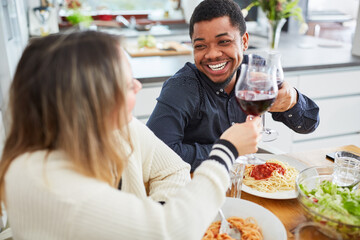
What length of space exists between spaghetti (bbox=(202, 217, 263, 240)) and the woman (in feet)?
0.51

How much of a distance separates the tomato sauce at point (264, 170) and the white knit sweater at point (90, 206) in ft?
1.37

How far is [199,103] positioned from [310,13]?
3191 mm

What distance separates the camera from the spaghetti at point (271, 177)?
110 cm

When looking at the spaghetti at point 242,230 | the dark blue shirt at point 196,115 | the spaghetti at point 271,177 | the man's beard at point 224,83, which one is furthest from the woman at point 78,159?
the man's beard at point 224,83

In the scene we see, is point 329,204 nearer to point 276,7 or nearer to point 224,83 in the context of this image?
point 224,83

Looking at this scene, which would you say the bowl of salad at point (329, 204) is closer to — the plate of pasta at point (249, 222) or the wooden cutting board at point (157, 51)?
the plate of pasta at point (249, 222)

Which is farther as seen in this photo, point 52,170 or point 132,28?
point 132,28

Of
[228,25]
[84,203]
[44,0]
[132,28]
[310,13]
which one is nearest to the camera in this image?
[84,203]

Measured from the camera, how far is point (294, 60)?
263 centimetres

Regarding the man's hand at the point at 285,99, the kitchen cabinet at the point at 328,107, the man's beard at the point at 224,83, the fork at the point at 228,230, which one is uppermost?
the man's beard at the point at 224,83

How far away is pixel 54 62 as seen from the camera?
2.26 feet

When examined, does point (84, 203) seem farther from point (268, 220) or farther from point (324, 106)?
point (324, 106)

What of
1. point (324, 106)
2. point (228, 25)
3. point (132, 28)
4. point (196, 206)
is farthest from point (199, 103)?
point (132, 28)

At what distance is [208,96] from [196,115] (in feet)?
0.32
